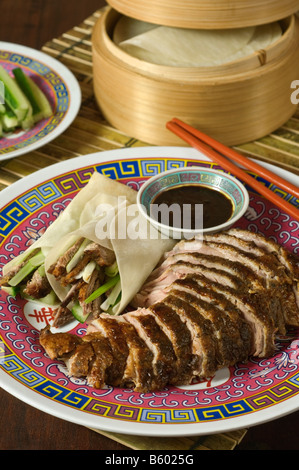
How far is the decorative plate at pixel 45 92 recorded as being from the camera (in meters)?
4.49

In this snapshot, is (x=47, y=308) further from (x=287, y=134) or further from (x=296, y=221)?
(x=287, y=134)

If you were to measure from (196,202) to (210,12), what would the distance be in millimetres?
1360

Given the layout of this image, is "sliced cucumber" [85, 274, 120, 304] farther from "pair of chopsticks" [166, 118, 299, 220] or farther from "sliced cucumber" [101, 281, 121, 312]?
"pair of chopsticks" [166, 118, 299, 220]

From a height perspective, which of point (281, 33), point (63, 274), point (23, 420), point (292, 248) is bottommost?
point (23, 420)

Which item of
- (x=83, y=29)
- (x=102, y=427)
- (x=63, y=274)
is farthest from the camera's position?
(x=83, y=29)

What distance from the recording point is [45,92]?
503 cm

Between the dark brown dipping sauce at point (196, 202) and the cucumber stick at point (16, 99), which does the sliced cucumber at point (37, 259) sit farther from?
the cucumber stick at point (16, 99)

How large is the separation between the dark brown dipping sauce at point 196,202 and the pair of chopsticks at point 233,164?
0.33 metres

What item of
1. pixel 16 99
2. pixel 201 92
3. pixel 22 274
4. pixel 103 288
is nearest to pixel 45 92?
pixel 16 99

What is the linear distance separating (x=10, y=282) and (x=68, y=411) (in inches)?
39.5

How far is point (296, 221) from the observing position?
13.0 ft

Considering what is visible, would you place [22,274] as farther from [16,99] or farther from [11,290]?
[16,99]

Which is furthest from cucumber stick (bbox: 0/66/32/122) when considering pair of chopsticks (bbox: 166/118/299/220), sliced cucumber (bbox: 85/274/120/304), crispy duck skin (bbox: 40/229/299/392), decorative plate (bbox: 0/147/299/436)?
crispy duck skin (bbox: 40/229/299/392)
